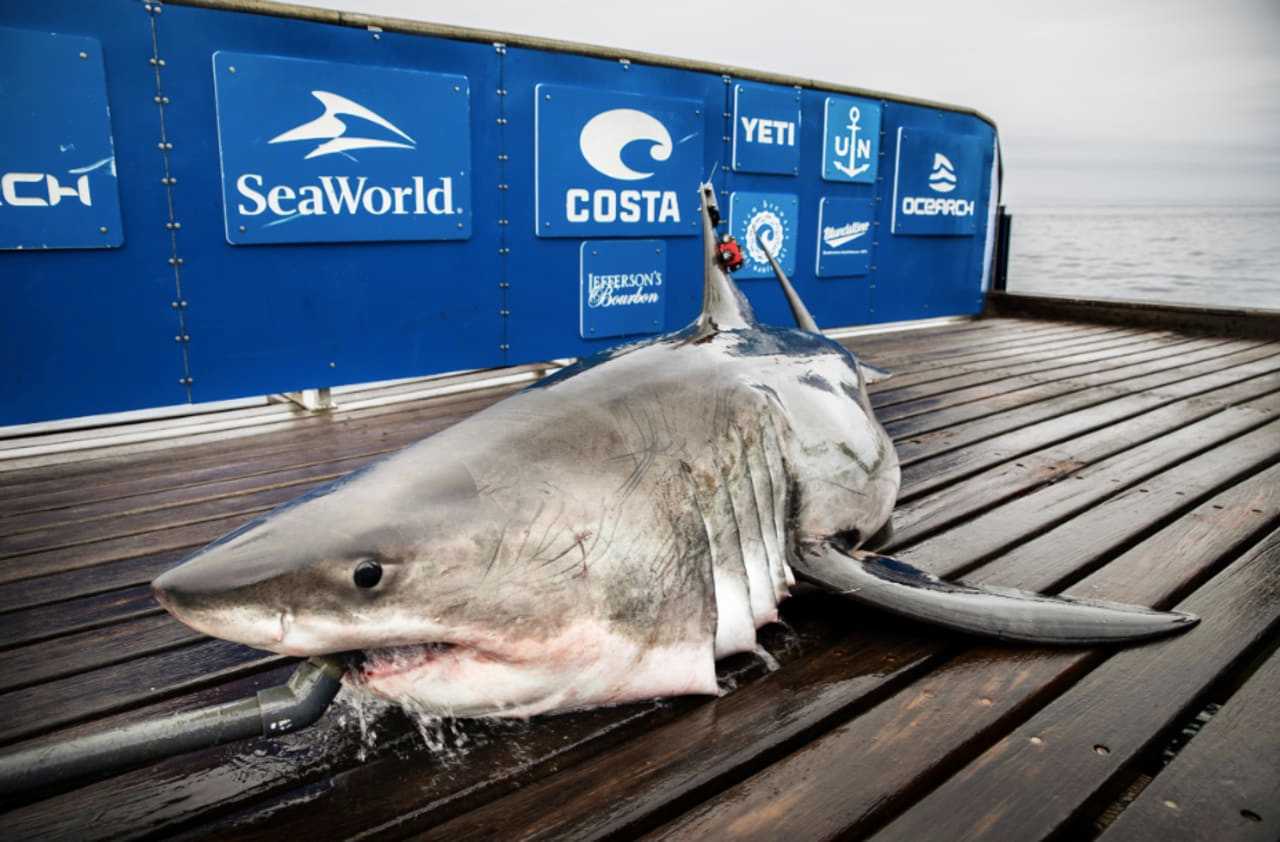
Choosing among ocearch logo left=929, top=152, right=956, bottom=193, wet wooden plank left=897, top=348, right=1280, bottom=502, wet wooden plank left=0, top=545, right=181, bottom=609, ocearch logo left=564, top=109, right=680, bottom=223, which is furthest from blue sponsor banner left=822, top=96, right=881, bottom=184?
wet wooden plank left=0, top=545, right=181, bottom=609

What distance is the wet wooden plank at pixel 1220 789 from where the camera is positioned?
4.10 feet

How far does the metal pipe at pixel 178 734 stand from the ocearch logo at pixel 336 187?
303 centimetres

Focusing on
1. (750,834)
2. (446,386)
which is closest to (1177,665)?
(750,834)

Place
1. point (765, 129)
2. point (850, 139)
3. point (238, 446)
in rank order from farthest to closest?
point (850, 139) < point (765, 129) < point (238, 446)

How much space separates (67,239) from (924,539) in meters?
3.33

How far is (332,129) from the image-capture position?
12.9 ft

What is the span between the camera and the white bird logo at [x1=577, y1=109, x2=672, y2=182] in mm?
4816

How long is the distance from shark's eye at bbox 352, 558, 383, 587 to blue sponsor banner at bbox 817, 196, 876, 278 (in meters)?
5.54

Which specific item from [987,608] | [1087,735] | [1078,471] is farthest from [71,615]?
[1078,471]

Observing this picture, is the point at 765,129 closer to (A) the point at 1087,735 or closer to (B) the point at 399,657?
(A) the point at 1087,735

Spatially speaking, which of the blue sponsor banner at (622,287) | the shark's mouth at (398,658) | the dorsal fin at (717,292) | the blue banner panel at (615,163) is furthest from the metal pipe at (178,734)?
the blue sponsor banner at (622,287)

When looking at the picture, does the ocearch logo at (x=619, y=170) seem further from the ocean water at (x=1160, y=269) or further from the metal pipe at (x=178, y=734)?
the ocean water at (x=1160, y=269)

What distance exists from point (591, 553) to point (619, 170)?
3.96 metres

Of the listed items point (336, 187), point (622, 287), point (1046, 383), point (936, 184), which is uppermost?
point (936, 184)
